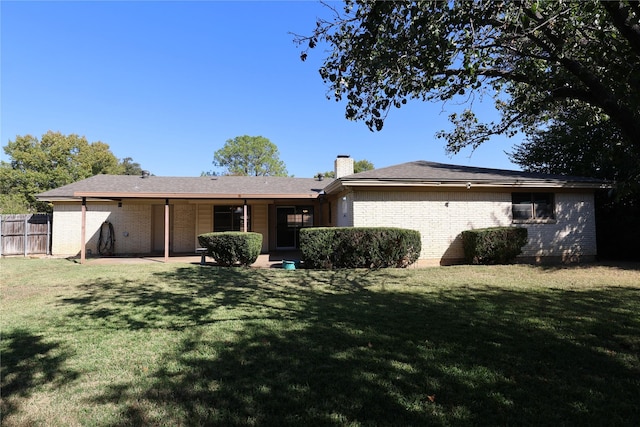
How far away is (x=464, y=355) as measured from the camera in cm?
383

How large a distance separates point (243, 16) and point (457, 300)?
293 inches

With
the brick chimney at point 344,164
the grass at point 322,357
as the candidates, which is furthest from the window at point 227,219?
the grass at point 322,357

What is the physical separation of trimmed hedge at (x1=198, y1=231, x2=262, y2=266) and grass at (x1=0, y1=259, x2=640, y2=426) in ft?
14.0

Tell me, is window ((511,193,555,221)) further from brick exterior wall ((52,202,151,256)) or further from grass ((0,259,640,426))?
brick exterior wall ((52,202,151,256))

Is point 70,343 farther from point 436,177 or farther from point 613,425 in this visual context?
point 436,177

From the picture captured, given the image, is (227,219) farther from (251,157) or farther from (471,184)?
(251,157)

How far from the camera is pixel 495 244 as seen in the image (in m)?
11.3

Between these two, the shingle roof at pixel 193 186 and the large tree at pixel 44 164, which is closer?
the shingle roof at pixel 193 186

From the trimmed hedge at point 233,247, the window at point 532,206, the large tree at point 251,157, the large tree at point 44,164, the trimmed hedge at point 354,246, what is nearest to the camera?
the trimmed hedge at point 354,246

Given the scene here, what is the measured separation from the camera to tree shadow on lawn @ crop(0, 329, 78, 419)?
3031 millimetres

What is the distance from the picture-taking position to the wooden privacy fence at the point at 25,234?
1634cm

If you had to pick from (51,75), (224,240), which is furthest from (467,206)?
(51,75)

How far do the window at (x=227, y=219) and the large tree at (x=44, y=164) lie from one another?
24.6 m

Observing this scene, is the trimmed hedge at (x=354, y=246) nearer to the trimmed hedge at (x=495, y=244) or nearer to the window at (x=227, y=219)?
the trimmed hedge at (x=495, y=244)
